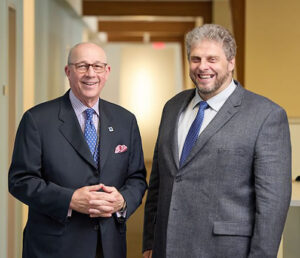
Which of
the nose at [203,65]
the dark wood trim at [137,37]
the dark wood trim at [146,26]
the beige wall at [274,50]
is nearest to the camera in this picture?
the nose at [203,65]

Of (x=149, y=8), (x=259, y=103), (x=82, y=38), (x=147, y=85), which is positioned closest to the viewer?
(x=259, y=103)

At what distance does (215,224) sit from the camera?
242cm

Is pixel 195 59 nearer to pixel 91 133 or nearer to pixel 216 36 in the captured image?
pixel 216 36

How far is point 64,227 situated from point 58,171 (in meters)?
0.25

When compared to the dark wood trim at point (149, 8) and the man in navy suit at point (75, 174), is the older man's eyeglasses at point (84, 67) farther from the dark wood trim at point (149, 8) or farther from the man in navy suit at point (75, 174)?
the dark wood trim at point (149, 8)

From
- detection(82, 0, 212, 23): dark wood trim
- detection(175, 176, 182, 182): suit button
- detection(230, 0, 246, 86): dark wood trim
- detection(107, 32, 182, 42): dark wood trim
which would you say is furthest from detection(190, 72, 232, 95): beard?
detection(107, 32, 182, 42): dark wood trim

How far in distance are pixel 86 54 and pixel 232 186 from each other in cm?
87

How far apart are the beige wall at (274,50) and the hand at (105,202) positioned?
3.83 metres

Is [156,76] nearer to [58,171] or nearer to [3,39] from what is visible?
[3,39]

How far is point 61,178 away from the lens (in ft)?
8.43

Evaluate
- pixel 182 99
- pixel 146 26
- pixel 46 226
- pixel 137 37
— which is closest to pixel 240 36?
pixel 182 99

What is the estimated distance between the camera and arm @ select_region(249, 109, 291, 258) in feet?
7.59

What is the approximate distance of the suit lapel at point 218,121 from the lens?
95.6 inches

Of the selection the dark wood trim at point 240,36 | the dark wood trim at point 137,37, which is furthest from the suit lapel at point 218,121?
the dark wood trim at point 137,37
